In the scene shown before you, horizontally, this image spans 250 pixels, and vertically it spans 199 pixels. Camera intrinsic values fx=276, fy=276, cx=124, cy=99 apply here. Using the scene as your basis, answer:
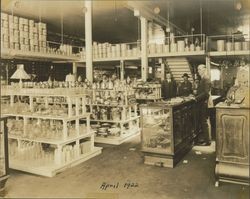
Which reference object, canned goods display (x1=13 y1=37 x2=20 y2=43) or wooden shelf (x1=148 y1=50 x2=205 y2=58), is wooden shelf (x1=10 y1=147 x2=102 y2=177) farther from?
wooden shelf (x1=148 y1=50 x2=205 y2=58)

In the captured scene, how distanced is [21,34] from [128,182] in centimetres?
718

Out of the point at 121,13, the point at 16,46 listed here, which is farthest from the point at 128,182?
the point at 121,13

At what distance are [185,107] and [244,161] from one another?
2231 millimetres

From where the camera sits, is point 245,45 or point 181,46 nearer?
point 245,45

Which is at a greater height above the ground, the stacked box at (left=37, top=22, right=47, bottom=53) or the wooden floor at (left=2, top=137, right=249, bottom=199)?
the stacked box at (left=37, top=22, right=47, bottom=53)

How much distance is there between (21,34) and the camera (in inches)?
373

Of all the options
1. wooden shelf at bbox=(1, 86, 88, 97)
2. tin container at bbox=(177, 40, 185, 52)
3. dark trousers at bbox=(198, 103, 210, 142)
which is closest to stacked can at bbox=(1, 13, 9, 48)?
wooden shelf at bbox=(1, 86, 88, 97)

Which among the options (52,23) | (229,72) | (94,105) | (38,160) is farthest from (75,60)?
(229,72)

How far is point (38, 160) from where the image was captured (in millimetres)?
5215

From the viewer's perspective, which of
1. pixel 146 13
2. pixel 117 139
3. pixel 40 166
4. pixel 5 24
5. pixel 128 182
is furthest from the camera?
pixel 146 13

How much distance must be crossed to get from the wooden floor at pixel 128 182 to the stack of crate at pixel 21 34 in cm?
548

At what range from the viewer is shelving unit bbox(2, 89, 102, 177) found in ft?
16.4

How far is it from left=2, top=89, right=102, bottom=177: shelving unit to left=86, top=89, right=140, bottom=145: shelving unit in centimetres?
146

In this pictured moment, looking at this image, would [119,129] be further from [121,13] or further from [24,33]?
[121,13]
